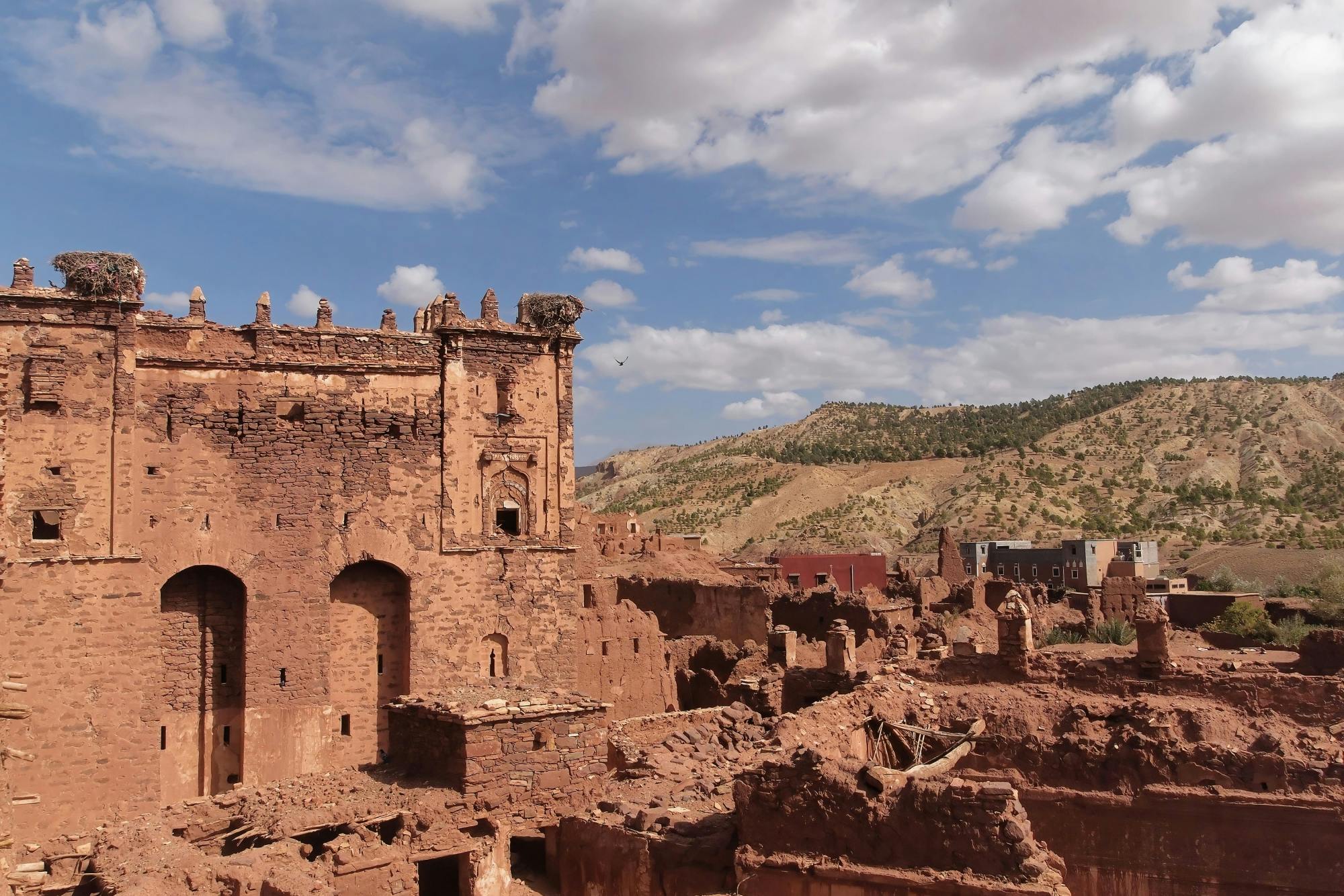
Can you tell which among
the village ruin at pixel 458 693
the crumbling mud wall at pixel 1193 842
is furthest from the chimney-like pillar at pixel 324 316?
the crumbling mud wall at pixel 1193 842

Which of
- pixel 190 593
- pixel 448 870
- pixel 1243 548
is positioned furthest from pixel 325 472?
pixel 1243 548

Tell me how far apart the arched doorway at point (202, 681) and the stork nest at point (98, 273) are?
4444mm

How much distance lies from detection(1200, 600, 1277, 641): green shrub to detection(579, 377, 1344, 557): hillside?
27131mm

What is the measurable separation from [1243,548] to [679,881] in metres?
57.1

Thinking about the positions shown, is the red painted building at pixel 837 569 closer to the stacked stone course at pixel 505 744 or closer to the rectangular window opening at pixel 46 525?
the rectangular window opening at pixel 46 525

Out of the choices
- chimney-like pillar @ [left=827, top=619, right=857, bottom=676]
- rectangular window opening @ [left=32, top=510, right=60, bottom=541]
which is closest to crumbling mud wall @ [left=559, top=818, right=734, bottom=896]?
chimney-like pillar @ [left=827, top=619, right=857, bottom=676]

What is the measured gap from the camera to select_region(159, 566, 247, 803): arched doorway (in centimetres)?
1599

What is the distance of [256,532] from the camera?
1638 cm

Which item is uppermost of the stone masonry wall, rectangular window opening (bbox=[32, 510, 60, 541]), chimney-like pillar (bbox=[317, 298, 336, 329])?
chimney-like pillar (bbox=[317, 298, 336, 329])

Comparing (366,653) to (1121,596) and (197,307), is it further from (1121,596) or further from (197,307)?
(1121,596)

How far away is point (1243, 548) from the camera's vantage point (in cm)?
5619

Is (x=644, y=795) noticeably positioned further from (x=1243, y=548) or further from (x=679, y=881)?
(x=1243, y=548)

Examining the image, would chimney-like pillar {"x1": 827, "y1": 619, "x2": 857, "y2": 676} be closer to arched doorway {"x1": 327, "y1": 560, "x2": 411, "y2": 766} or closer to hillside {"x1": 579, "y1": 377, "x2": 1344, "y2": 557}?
arched doorway {"x1": 327, "y1": 560, "x2": 411, "y2": 766}

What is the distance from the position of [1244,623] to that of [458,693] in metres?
28.5
